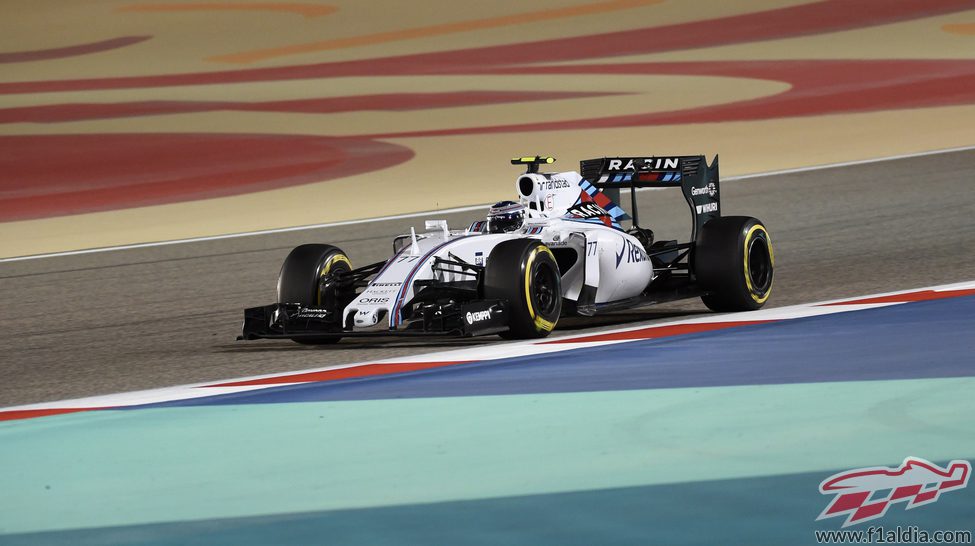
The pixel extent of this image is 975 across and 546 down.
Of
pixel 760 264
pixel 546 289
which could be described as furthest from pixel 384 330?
pixel 760 264

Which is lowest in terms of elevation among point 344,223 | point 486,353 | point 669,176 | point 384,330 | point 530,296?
point 486,353

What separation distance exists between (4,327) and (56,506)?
669 centimetres

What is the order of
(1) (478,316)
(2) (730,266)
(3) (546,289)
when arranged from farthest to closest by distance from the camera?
(2) (730,266) → (3) (546,289) → (1) (478,316)

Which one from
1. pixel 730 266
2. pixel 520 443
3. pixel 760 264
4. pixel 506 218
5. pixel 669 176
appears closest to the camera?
pixel 520 443

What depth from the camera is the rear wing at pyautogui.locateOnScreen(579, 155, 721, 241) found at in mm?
11633

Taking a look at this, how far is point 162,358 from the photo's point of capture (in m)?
10.0

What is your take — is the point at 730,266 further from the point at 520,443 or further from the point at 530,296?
the point at 520,443

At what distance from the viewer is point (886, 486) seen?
5422 mm

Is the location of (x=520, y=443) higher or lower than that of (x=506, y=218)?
lower

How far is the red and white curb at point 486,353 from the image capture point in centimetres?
830

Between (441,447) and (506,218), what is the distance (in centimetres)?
416

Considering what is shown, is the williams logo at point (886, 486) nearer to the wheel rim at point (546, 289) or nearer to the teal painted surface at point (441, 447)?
the teal painted surface at point (441, 447)

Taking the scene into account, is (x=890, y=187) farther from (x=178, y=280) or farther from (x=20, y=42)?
(x=20, y=42)

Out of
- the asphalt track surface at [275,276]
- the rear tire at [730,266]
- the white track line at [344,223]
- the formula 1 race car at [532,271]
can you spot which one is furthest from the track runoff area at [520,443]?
the white track line at [344,223]
